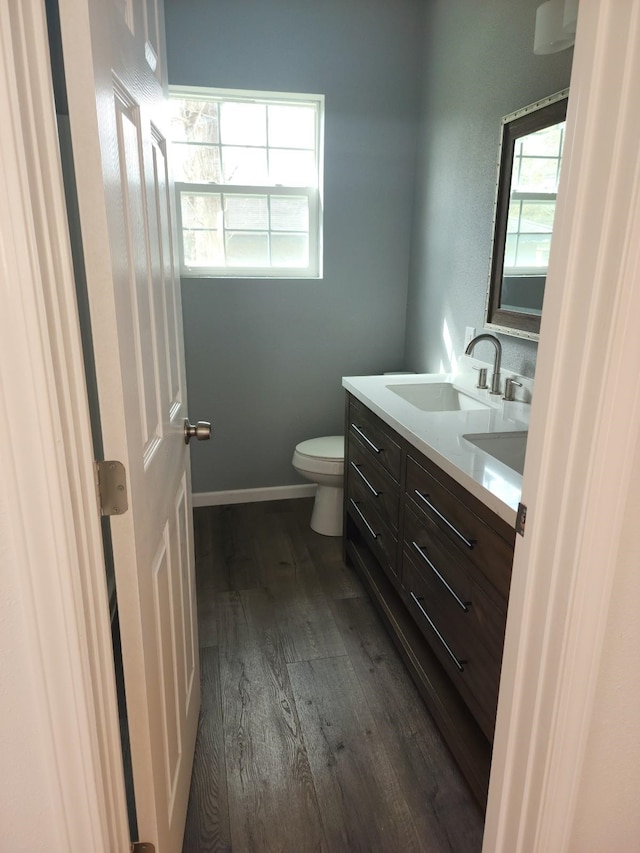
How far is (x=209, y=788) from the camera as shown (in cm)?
158

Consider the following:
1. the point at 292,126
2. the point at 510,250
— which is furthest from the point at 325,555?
the point at 292,126

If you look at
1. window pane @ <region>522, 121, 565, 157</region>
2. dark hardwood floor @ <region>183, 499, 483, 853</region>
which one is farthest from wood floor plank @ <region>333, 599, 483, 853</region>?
window pane @ <region>522, 121, 565, 157</region>

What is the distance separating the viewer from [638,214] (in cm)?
70

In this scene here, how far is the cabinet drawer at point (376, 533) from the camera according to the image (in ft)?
6.80

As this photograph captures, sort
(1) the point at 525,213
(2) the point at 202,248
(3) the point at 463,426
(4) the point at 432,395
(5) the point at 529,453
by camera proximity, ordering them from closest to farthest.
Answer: (5) the point at 529,453
(3) the point at 463,426
(1) the point at 525,213
(4) the point at 432,395
(2) the point at 202,248

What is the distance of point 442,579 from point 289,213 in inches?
90.1

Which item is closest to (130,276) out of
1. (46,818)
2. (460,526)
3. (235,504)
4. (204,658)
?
(46,818)

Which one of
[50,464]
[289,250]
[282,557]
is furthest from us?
[289,250]

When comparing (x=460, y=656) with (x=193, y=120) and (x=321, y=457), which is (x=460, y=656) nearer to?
(x=321, y=457)

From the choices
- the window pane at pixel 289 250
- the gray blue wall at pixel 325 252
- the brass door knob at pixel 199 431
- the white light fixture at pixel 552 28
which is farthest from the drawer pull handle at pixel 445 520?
the window pane at pixel 289 250

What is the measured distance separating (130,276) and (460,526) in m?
1.01

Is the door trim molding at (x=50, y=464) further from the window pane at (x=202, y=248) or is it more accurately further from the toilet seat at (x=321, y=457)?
the window pane at (x=202, y=248)

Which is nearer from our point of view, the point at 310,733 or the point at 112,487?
the point at 112,487

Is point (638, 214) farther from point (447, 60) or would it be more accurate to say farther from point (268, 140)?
point (268, 140)
